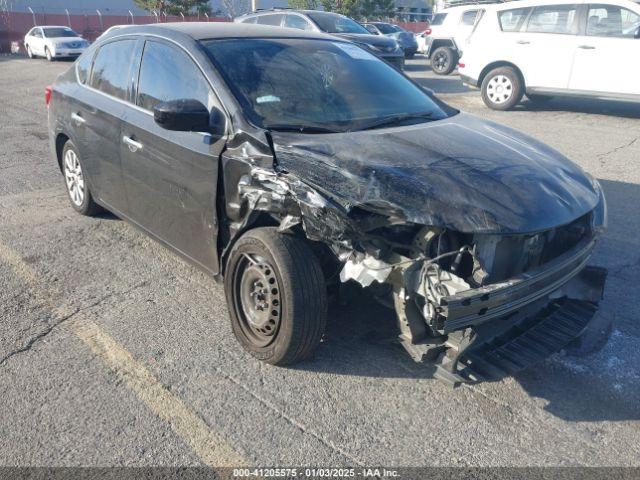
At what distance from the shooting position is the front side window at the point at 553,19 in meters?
10.7

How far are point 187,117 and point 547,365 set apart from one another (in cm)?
246

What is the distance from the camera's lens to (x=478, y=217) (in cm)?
277

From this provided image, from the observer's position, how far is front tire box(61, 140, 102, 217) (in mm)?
5188

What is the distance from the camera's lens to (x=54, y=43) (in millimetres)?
23438

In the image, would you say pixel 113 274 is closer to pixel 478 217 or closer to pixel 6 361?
pixel 6 361

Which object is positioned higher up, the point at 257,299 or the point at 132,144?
the point at 132,144

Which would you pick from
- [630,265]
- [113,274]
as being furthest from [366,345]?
[630,265]

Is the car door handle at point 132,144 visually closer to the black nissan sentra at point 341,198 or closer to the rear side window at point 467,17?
the black nissan sentra at point 341,198

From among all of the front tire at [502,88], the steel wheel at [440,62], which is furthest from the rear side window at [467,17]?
the front tire at [502,88]

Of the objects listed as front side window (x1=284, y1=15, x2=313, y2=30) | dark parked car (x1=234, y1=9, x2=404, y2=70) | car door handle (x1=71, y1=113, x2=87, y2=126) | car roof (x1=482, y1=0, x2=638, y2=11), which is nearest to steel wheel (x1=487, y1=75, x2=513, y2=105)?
car roof (x1=482, y1=0, x2=638, y2=11)

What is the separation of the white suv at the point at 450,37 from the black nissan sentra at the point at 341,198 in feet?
46.2

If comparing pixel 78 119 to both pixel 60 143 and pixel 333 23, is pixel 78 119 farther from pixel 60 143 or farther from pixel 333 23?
pixel 333 23

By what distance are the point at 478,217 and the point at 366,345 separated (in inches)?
45.2

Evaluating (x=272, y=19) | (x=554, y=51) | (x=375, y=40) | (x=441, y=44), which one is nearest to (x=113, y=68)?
(x=554, y=51)
